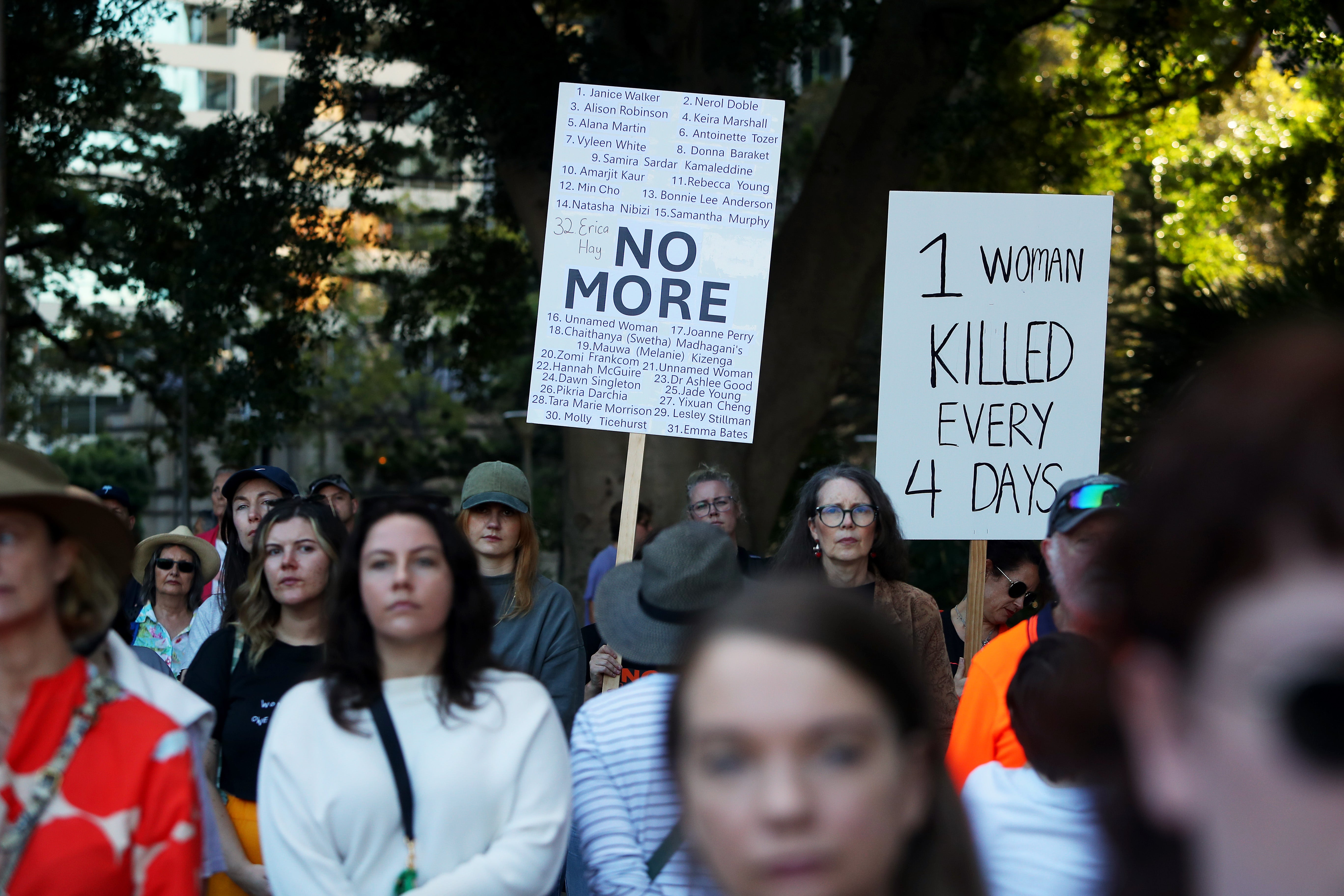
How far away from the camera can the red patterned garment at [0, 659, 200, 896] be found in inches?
95.7

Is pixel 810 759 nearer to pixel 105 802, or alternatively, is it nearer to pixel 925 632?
pixel 105 802

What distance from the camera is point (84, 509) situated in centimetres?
266

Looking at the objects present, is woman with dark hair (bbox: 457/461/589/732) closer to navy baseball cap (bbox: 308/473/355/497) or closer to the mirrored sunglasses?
navy baseball cap (bbox: 308/473/355/497)

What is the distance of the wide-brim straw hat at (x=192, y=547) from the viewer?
20.2ft

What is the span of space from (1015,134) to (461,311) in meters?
6.41

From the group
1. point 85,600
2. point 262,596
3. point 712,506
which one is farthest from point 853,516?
point 85,600

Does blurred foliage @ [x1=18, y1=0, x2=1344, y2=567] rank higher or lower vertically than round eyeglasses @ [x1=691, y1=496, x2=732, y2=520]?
higher

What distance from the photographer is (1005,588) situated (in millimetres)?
5609

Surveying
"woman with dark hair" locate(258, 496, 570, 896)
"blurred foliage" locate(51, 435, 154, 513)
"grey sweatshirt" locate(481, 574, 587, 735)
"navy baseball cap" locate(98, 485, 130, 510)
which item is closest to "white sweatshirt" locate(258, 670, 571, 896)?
"woman with dark hair" locate(258, 496, 570, 896)

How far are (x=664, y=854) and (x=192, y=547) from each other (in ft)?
13.1

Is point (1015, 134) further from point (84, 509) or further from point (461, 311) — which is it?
point (84, 509)

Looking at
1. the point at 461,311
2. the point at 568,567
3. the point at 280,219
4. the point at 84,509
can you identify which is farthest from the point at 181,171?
the point at 84,509

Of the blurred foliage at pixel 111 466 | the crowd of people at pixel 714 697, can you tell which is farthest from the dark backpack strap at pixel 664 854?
the blurred foliage at pixel 111 466

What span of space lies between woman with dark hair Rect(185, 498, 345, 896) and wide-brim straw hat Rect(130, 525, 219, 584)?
6.70 feet
